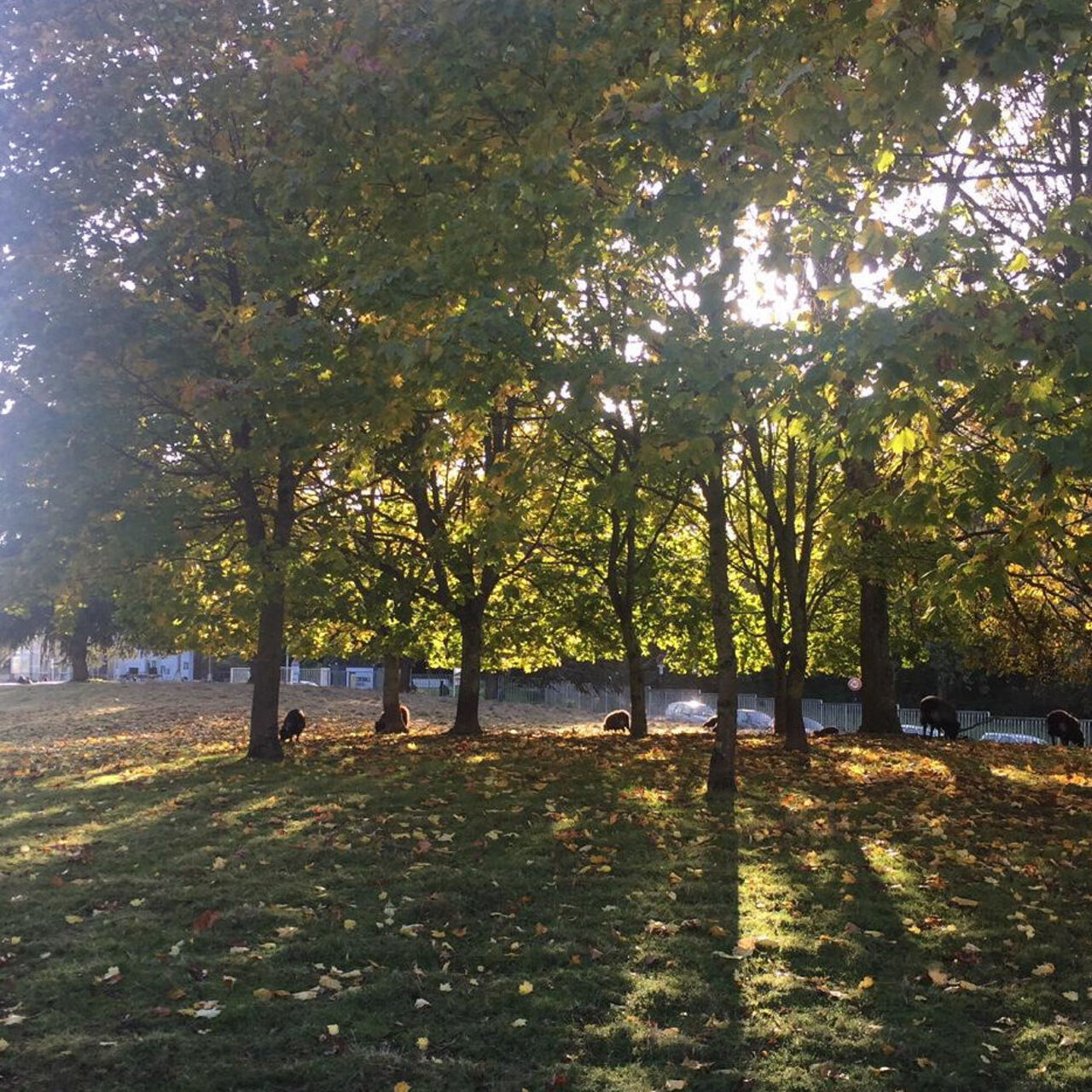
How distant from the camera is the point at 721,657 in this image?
1205 centimetres

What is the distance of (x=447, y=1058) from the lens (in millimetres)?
4852

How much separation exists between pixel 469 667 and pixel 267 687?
202 inches

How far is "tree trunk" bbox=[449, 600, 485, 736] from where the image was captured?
19078 mm

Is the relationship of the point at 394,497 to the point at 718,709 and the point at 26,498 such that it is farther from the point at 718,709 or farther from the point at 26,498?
the point at 718,709

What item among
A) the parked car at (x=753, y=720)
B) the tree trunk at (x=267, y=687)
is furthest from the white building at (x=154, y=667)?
the tree trunk at (x=267, y=687)

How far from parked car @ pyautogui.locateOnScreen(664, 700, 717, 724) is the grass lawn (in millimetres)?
30084

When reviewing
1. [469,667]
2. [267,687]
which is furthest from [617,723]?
[267,687]

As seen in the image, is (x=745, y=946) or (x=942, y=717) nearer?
(x=745, y=946)

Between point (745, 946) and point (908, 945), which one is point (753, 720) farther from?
point (745, 946)

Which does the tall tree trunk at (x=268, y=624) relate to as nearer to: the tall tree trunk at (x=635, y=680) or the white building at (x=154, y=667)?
the tall tree trunk at (x=635, y=680)

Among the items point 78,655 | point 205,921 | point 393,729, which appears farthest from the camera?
point 78,655

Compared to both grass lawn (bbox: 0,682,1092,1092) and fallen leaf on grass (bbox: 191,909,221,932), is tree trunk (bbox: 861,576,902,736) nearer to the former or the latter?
grass lawn (bbox: 0,682,1092,1092)

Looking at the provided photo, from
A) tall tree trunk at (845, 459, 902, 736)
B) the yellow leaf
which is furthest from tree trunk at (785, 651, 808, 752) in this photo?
the yellow leaf

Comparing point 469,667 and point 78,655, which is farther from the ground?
point 78,655
